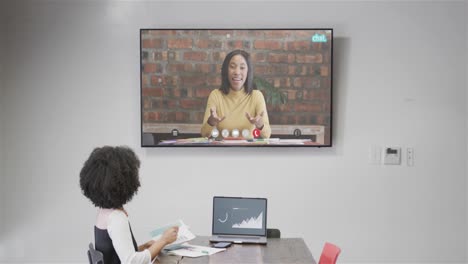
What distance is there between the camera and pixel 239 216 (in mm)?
3883

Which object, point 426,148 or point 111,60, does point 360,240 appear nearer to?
point 426,148

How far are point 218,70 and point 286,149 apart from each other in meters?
0.85

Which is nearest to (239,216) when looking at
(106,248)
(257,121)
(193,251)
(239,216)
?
(239,216)

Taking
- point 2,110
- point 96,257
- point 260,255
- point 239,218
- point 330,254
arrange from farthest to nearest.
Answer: point 2,110 < point 239,218 < point 330,254 < point 260,255 < point 96,257

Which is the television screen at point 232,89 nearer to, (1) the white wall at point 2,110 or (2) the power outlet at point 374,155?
(2) the power outlet at point 374,155

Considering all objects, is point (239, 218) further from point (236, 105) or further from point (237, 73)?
point (237, 73)

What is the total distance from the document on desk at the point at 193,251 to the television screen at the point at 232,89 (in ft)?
5.34

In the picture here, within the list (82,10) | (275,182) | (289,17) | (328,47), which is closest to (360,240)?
(275,182)

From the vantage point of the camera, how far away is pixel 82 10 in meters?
5.29

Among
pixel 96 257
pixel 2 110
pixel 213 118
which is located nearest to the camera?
pixel 96 257

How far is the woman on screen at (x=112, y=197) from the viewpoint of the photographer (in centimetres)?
301

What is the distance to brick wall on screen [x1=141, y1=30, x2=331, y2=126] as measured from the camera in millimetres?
5148

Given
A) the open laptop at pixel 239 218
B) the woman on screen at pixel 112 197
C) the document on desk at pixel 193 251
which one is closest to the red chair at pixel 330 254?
the open laptop at pixel 239 218

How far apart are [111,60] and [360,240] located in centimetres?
253
